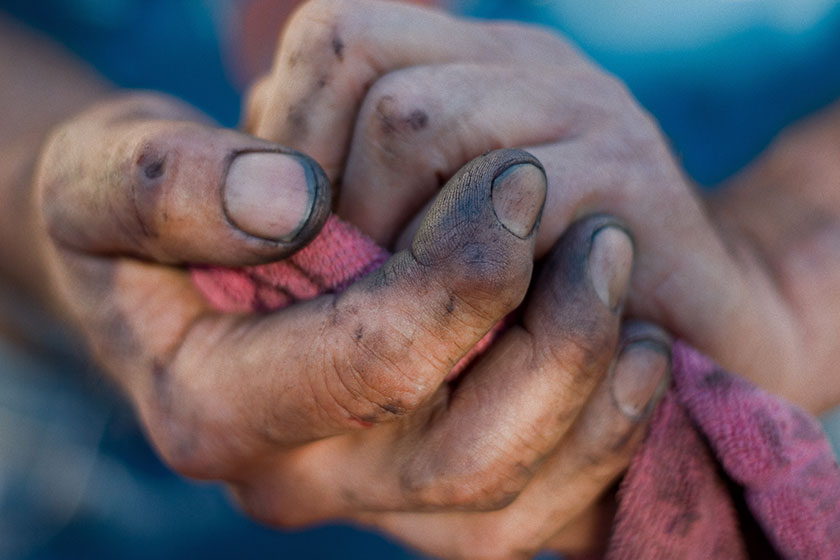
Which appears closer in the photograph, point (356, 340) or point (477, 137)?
point (356, 340)

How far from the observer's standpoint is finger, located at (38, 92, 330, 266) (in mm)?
404

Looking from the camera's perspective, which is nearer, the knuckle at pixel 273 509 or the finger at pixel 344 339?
the finger at pixel 344 339

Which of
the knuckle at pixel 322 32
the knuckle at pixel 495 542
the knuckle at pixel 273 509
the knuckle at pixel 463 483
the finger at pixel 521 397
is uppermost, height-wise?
the knuckle at pixel 322 32

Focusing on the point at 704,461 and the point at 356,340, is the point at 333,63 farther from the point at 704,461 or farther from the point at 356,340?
the point at 704,461

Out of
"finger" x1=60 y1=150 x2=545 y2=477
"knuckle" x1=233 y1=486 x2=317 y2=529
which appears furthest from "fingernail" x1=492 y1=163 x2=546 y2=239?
"knuckle" x1=233 y1=486 x2=317 y2=529

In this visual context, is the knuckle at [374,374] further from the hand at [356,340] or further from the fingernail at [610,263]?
the fingernail at [610,263]

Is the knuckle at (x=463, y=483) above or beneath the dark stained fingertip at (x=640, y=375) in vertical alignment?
beneath

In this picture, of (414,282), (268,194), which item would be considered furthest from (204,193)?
(414,282)

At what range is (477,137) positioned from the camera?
512mm

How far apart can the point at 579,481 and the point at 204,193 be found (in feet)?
1.17

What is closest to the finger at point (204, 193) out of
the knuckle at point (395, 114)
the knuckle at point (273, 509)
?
the knuckle at point (395, 114)

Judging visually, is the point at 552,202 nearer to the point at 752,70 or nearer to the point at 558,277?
the point at 558,277

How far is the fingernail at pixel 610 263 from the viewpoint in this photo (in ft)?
1.46

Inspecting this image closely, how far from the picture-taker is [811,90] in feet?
3.01
